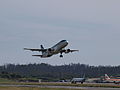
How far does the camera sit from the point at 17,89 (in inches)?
3268

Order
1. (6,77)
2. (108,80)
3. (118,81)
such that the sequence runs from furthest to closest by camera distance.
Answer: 1. (6,77)
2. (108,80)
3. (118,81)

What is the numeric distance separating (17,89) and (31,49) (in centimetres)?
2500

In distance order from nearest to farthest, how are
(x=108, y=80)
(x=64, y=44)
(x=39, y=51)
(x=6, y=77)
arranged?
(x=64, y=44) → (x=39, y=51) → (x=108, y=80) → (x=6, y=77)

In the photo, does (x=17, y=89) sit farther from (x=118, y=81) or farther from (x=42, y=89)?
(x=118, y=81)

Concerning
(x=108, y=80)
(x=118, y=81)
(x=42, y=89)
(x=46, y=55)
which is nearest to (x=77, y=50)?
(x=46, y=55)

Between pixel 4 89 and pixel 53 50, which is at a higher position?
pixel 53 50

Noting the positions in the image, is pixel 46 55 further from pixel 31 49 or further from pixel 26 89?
pixel 26 89

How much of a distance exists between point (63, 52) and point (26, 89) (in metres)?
21.0

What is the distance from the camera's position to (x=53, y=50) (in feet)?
335

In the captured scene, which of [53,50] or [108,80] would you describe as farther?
[108,80]

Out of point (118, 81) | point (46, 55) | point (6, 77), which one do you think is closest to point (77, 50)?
point (46, 55)

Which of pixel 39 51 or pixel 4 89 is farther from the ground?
pixel 39 51

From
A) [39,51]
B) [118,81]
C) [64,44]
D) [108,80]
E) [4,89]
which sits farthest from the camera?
[108,80]

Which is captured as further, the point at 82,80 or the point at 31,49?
the point at 82,80
